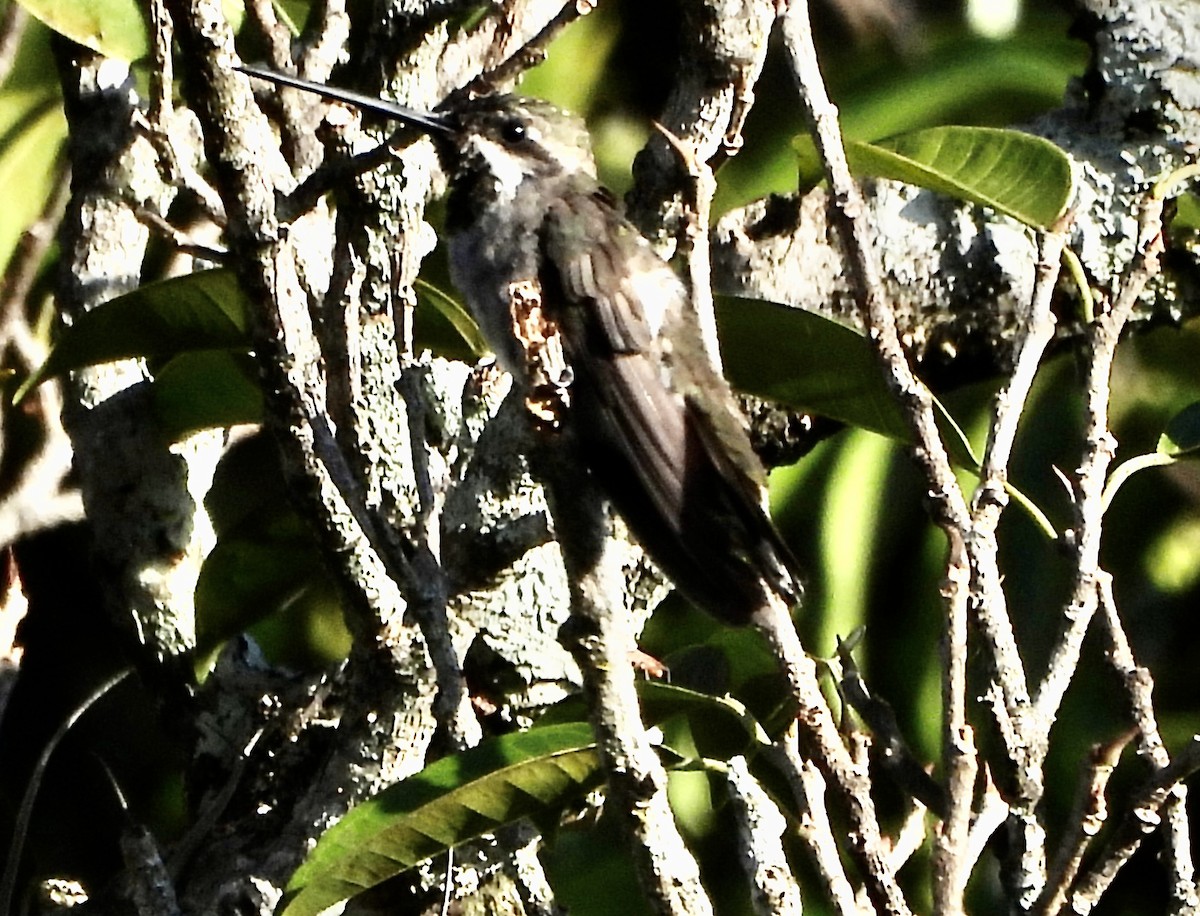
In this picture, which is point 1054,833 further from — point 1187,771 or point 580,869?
point 1187,771

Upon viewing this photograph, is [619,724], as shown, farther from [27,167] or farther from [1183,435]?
[27,167]

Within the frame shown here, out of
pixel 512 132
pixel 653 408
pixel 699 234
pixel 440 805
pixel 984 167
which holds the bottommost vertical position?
pixel 440 805

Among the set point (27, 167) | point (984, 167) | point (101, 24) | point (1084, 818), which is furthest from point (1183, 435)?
point (27, 167)

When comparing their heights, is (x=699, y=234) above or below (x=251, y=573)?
below

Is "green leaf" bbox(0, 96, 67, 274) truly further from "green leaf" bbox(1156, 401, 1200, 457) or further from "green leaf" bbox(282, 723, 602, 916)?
"green leaf" bbox(1156, 401, 1200, 457)

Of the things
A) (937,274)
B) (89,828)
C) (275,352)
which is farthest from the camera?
(89,828)

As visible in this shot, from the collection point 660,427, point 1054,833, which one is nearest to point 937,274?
point 660,427
